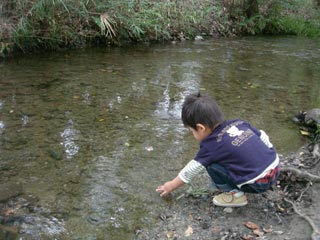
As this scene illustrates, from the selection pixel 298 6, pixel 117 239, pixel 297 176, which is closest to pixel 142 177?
pixel 117 239

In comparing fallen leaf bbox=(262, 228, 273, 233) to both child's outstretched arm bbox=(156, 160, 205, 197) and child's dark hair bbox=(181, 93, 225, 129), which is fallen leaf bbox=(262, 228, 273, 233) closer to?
child's outstretched arm bbox=(156, 160, 205, 197)

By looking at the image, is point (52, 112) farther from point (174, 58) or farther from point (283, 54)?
point (283, 54)

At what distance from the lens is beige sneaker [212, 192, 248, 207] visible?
2.72 meters

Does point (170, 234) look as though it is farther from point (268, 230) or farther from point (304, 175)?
point (304, 175)

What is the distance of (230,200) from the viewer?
107 inches

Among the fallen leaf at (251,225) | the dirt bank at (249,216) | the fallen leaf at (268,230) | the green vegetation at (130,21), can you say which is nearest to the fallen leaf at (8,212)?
the dirt bank at (249,216)

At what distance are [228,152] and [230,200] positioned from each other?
1.34 ft

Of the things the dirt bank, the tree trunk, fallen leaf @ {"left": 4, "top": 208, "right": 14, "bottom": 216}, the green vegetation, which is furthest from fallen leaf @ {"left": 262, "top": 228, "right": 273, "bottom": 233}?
the tree trunk

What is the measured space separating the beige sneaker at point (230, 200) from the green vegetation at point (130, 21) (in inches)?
193

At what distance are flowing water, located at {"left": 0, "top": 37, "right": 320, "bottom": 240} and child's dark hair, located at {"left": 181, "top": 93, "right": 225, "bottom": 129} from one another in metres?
0.68

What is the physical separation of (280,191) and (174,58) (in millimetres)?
4981

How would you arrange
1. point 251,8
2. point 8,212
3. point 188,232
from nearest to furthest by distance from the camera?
point 188,232
point 8,212
point 251,8

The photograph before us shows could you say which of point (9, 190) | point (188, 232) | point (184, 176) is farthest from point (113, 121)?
point (188, 232)

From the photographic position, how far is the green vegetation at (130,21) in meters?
6.58
